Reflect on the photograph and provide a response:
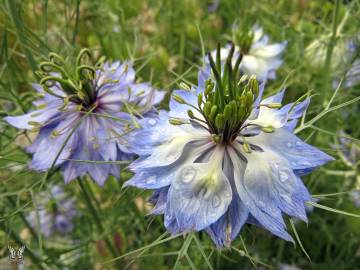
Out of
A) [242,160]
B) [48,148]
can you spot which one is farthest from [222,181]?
[48,148]

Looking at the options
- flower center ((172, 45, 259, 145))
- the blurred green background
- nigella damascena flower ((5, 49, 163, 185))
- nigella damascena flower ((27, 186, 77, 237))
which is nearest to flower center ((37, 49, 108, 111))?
nigella damascena flower ((5, 49, 163, 185))

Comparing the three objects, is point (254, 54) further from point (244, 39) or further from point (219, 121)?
point (219, 121)

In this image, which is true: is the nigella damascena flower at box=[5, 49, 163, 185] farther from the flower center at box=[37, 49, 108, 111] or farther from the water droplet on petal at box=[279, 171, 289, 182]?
A: the water droplet on petal at box=[279, 171, 289, 182]

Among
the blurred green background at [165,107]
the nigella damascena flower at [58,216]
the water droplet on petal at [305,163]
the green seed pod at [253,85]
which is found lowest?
the nigella damascena flower at [58,216]

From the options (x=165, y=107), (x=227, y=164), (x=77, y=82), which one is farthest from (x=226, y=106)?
(x=165, y=107)

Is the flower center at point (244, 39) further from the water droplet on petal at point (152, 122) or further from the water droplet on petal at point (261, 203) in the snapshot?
the water droplet on petal at point (261, 203)

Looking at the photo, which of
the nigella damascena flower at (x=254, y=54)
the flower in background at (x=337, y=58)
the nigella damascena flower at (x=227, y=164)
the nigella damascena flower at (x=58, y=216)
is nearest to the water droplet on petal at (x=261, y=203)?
the nigella damascena flower at (x=227, y=164)
